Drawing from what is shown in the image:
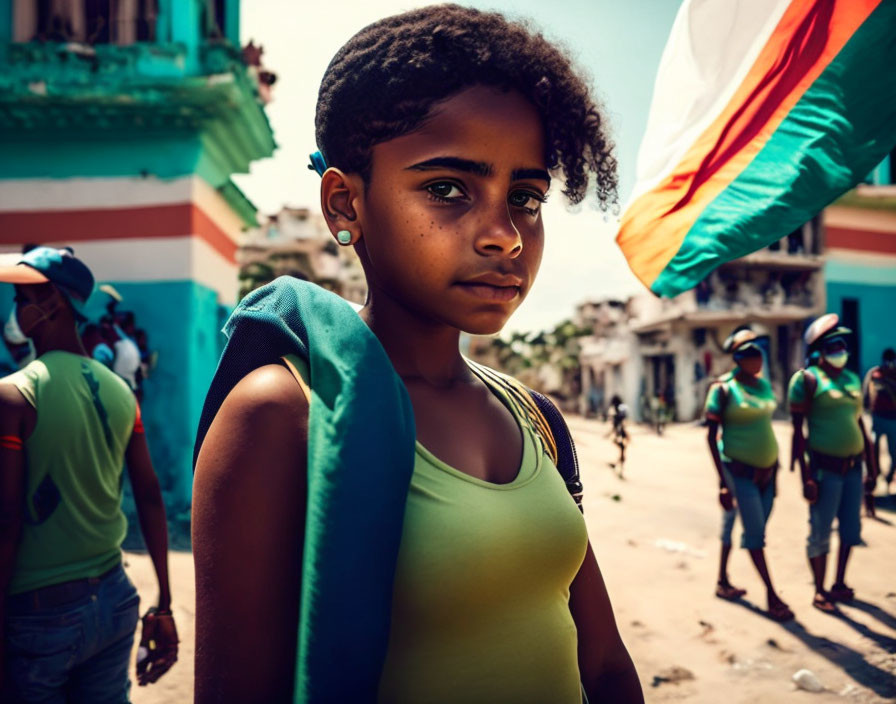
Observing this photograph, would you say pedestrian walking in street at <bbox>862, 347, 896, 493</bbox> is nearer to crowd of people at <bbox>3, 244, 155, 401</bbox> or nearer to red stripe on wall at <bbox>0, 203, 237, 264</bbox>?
crowd of people at <bbox>3, 244, 155, 401</bbox>

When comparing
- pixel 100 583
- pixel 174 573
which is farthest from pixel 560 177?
pixel 174 573

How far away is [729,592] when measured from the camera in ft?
17.6

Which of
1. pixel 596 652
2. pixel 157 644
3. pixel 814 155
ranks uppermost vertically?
pixel 814 155

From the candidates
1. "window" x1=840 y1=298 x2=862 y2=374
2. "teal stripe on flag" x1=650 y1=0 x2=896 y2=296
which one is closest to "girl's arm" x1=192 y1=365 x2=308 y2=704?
"teal stripe on flag" x1=650 y1=0 x2=896 y2=296

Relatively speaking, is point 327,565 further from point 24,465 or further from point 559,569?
point 24,465

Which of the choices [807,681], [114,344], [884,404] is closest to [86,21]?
[114,344]

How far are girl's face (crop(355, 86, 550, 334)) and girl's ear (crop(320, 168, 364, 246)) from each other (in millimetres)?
32

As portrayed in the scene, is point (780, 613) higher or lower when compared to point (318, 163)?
lower

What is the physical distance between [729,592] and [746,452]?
1.22m

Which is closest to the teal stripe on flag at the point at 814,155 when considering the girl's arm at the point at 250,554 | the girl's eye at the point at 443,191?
the girl's eye at the point at 443,191

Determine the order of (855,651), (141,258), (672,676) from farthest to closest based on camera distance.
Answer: (141,258) < (855,651) < (672,676)

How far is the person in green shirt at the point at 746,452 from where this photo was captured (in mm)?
5055

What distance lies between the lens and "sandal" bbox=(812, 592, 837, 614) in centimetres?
509

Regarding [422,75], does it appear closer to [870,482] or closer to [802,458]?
[802,458]
